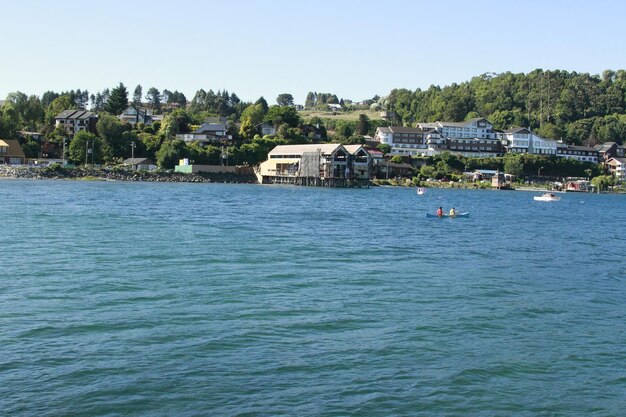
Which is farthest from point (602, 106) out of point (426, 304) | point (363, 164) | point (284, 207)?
point (426, 304)

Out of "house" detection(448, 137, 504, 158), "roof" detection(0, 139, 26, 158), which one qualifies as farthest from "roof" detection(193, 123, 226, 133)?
"house" detection(448, 137, 504, 158)

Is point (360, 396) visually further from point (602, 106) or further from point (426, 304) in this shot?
point (602, 106)

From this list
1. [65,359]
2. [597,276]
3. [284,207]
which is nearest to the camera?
[65,359]

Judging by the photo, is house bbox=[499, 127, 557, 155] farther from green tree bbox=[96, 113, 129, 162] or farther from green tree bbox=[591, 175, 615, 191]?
green tree bbox=[96, 113, 129, 162]

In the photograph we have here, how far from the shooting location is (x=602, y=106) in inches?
7569

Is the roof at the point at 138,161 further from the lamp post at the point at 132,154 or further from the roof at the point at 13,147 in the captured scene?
the roof at the point at 13,147

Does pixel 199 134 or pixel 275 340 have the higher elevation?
pixel 199 134

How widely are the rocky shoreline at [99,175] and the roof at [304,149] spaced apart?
1038 centimetres

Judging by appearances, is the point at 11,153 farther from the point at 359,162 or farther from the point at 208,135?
the point at 359,162

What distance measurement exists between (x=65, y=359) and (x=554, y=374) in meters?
8.88

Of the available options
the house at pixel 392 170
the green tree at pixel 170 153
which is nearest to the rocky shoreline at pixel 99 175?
the green tree at pixel 170 153

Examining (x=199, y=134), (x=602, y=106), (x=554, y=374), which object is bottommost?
(x=554, y=374)

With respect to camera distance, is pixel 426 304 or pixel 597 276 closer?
pixel 426 304

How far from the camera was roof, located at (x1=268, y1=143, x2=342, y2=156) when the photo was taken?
104 meters
